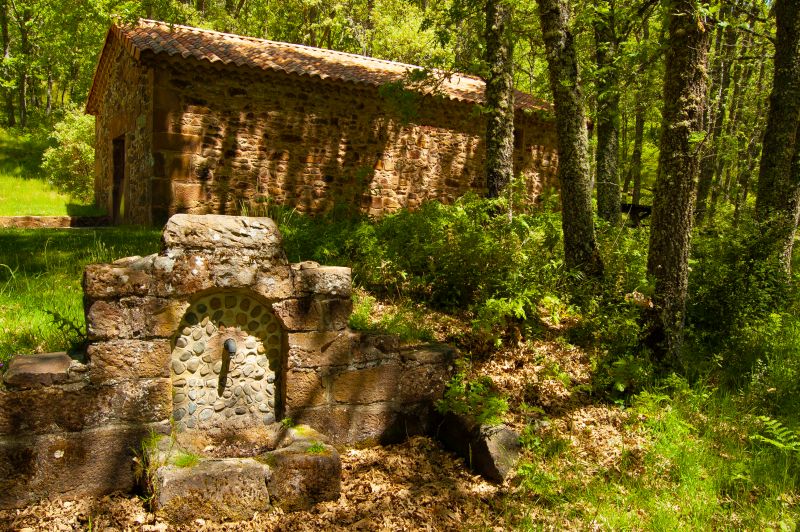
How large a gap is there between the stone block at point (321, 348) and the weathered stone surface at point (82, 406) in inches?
35.6

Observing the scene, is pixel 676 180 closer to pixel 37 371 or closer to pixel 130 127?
pixel 37 371

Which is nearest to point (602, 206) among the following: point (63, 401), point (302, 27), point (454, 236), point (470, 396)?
point (454, 236)

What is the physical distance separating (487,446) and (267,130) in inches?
345

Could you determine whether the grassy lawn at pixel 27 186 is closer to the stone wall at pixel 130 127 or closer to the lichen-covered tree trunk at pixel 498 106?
the stone wall at pixel 130 127

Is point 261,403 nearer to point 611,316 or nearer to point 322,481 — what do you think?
point 322,481

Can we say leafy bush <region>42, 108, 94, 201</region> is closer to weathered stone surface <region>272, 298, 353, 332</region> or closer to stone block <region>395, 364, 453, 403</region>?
weathered stone surface <region>272, 298, 353, 332</region>

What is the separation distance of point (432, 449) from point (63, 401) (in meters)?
2.69

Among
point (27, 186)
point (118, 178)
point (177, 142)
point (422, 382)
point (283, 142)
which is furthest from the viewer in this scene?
point (27, 186)

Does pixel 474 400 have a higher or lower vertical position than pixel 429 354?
lower

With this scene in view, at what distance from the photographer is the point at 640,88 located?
1005 cm

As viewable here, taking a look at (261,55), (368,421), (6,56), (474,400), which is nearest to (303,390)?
(368,421)

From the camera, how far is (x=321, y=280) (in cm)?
429

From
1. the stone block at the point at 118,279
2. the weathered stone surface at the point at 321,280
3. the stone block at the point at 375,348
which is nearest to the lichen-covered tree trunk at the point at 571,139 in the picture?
the stone block at the point at 375,348

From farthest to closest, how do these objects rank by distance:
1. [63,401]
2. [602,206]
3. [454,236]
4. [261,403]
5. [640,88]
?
[602,206]
[640,88]
[454,236]
[261,403]
[63,401]
